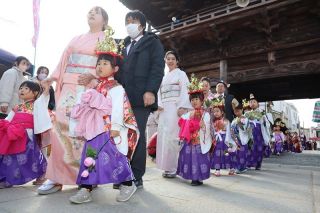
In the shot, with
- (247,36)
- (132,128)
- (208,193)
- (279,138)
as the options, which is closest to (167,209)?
(132,128)

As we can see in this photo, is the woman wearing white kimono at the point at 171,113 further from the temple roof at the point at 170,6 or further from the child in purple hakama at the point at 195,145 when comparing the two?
the temple roof at the point at 170,6

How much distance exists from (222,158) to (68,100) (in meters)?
3.21

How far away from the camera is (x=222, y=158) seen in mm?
5004

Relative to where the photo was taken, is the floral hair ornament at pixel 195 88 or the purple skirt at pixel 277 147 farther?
the purple skirt at pixel 277 147

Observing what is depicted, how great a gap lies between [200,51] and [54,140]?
8.29 m

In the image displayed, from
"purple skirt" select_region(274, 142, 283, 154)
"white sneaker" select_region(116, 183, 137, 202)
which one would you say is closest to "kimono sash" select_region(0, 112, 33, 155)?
"white sneaker" select_region(116, 183, 137, 202)

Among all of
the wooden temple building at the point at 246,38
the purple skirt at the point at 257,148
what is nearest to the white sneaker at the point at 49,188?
the purple skirt at the point at 257,148

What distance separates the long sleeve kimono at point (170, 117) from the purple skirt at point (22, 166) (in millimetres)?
1802

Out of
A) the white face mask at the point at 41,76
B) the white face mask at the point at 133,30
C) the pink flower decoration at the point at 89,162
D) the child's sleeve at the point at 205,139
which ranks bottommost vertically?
the pink flower decoration at the point at 89,162

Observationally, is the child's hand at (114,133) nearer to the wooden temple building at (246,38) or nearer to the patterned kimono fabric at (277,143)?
the wooden temple building at (246,38)

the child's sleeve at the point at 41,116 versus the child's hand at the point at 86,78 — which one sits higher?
the child's hand at the point at 86,78

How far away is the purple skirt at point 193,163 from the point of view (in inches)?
139

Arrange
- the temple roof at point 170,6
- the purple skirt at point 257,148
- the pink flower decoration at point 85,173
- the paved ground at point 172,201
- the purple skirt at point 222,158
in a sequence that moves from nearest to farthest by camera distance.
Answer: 1. the paved ground at point 172,201
2. the pink flower decoration at point 85,173
3. the purple skirt at point 222,158
4. the purple skirt at point 257,148
5. the temple roof at point 170,6

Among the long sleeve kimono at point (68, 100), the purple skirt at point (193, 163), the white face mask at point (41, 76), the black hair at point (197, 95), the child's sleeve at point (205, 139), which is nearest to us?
the long sleeve kimono at point (68, 100)
